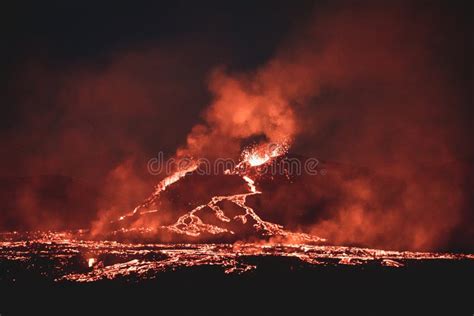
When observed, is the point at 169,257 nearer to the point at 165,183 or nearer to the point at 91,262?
the point at 91,262

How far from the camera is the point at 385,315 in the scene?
81.5 ft

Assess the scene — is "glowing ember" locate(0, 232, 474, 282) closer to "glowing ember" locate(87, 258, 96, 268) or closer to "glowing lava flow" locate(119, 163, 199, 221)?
→ "glowing ember" locate(87, 258, 96, 268)

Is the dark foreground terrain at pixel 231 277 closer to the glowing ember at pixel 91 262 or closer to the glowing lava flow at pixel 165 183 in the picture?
the glowing ember at pixel 91 262

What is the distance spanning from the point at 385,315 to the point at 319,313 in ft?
12.1

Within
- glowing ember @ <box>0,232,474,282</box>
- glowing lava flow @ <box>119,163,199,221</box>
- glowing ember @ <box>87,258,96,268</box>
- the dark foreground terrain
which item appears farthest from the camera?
glowing lava flow @ <box>119,163,199,221</box>

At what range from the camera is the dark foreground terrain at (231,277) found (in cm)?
2689

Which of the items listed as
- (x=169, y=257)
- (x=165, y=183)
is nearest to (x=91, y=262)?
(x=169, y=257)

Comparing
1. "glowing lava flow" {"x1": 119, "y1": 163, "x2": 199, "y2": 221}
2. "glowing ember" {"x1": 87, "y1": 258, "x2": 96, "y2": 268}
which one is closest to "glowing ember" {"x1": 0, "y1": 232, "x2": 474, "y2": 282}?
"glowing ember" {"x1": 87, "y1": 258, "x2": 96, "y2": 268}

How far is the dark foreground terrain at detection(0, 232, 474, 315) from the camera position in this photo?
88.2ft

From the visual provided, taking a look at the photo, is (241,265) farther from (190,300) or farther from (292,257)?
(190,300)

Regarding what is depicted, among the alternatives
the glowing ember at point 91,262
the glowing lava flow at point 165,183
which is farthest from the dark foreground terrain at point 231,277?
the glowing lava flow at point 165,183

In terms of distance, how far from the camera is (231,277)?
107 feet

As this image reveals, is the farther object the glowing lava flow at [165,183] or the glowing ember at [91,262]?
the glowing lava flow at [165,183]

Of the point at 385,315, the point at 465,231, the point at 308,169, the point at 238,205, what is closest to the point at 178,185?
the point at 238,205
